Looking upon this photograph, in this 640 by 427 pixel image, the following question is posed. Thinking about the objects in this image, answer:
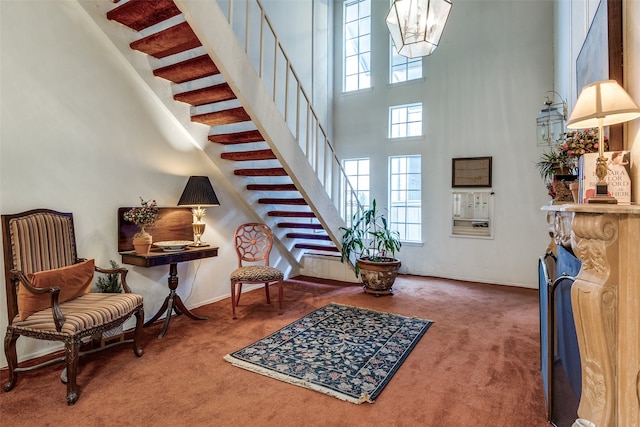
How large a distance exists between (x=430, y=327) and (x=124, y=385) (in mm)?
2614

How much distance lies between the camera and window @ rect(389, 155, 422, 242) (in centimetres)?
576

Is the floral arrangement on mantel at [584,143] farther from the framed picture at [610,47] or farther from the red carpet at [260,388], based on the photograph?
the red carpet at [260,388]

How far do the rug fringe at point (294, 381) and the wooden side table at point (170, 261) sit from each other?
37.4 inches

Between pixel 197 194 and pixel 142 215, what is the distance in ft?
1.83

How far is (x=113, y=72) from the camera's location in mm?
3076

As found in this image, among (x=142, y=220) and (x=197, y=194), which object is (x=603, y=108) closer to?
(x=197, y=194)

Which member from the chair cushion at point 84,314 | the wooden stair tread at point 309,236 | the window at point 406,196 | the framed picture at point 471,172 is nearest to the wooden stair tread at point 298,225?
the wooden stair tread at point 309,236

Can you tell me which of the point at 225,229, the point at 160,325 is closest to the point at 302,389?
the point at 160,325

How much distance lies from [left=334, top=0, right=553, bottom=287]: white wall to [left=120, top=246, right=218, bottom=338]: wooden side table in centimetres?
358

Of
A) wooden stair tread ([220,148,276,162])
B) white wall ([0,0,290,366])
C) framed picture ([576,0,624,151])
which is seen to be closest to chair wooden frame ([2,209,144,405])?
white wall ([0,0,290,366])

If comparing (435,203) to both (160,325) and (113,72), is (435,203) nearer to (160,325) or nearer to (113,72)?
(160,325)

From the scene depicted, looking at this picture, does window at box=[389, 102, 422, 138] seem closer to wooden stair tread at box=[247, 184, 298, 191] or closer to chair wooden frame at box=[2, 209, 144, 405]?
wooden stair tread at box=[247, 184, 298, 191]

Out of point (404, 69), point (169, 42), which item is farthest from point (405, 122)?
point (169, 42)

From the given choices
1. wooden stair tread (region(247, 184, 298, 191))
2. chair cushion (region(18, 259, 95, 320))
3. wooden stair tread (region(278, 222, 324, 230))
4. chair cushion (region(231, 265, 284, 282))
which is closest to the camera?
chair cushion (region(18, 259, 95, 320))
